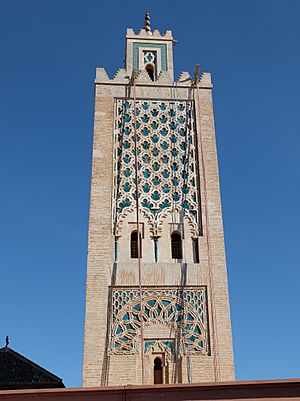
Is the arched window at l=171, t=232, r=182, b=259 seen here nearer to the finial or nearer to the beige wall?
the beige wall

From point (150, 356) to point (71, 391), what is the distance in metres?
3.95

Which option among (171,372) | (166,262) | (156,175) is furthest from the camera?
(156,175)

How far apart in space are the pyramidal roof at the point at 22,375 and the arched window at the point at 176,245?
3.70 m

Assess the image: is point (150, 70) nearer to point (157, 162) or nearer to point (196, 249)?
point (157, 162)

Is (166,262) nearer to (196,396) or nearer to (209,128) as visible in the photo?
(209,128)

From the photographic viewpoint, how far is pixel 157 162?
10492 millimetres

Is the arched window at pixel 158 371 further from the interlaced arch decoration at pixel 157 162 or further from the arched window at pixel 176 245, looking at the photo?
the interlaced arch decoration at pixel 157 162

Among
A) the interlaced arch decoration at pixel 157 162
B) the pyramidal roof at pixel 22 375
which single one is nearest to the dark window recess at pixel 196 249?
the interlaced arch decoration at pixel 157 162

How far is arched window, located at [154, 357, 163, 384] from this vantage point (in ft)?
28.4

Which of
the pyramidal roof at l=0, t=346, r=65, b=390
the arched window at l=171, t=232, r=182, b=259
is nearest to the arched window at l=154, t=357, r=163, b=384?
the arched window at l=171, t=232, r=182, b=259

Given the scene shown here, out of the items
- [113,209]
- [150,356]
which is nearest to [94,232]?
[113,209]

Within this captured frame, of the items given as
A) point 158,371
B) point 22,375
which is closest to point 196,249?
point 158,371

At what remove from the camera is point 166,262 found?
9.54 meters

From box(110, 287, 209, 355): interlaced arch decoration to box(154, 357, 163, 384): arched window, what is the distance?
0.33 metres
